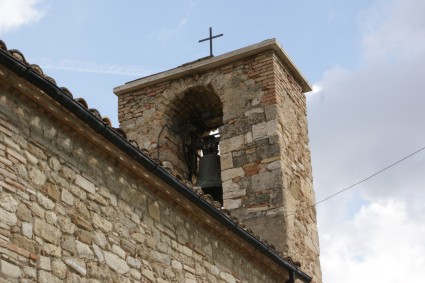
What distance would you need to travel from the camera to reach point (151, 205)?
6367 mm

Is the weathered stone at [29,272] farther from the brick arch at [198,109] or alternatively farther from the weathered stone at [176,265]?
the brick arch at [198,109]

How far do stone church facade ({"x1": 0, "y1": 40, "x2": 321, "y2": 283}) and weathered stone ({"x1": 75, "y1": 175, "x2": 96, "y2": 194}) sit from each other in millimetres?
15

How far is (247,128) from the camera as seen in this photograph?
9.64m

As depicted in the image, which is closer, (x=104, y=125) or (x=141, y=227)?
(x=104, y=125)

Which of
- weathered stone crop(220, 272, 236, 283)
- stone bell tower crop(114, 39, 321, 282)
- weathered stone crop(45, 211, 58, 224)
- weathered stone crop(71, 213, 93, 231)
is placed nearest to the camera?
weathered stone crop(45, 211, 58, 224)

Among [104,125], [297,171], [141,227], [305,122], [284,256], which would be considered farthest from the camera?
[305,122]

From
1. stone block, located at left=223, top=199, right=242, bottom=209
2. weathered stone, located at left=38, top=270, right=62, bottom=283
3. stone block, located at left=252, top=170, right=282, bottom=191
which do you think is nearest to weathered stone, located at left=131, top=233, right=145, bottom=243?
weathered stone, located at left=38, top=270, right=62, bottom=283

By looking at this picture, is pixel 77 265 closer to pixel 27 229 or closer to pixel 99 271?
pixel 99 271

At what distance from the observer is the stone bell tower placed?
30.1 feet

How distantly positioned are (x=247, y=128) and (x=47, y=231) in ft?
15.6

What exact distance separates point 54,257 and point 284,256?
12.2 ft

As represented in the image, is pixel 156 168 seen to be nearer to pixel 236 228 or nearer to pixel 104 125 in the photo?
pixel 104 125

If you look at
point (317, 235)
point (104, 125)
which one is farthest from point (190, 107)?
point (104, 125)

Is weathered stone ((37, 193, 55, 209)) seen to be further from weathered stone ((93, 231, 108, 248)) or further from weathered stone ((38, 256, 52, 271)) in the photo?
weathered stone ((93, 231, 108, 248))
